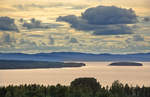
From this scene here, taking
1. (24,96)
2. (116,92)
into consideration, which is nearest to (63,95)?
(24,96)

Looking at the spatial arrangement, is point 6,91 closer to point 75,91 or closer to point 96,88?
point 75,91

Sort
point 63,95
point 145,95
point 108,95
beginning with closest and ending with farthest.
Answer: point 108,95
point 63,95
point 145,95

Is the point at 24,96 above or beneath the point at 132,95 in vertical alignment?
above

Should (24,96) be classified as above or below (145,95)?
above

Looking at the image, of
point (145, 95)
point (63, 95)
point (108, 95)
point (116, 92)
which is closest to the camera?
point (108, 95)

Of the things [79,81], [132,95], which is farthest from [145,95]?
[79,81]

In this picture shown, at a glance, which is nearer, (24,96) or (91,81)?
(24,96)

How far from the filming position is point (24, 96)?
132 m

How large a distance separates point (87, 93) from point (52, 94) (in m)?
14.2

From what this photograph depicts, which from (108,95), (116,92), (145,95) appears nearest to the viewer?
(108,95)

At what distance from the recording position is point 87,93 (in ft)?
461

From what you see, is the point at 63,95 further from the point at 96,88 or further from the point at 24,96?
the point at 96,88

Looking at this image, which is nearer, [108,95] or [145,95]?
[108,95]

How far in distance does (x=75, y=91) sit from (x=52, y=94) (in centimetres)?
940
